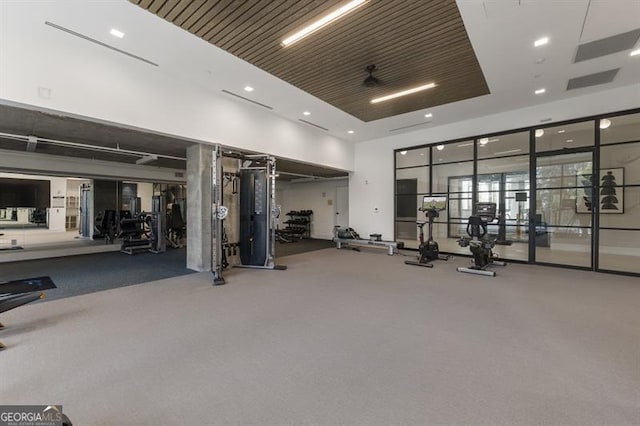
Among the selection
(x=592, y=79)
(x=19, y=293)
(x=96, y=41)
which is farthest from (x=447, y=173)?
(x=19, y=293)

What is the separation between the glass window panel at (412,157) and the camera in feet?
27.9

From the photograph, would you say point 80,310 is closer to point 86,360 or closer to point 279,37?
point 86,360

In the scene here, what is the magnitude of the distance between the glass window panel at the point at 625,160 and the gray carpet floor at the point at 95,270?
9.59 meters

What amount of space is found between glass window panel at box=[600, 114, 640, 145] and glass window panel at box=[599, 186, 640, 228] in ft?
3.51

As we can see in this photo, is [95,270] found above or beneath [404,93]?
beneath

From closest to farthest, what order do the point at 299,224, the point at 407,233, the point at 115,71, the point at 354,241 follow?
the point at 115,71, the point at 354,241, the point at 407,233, the point at 299,224

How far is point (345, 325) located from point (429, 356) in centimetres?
97

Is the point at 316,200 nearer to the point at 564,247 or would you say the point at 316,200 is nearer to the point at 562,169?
the point at 562,169

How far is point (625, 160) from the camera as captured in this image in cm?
563

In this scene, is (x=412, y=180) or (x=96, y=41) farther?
(x=412, y=180)

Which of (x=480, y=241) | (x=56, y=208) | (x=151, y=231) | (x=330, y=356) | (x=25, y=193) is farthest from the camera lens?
(x=56, y=208)

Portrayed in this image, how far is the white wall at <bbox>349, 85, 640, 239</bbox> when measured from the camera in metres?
5.78

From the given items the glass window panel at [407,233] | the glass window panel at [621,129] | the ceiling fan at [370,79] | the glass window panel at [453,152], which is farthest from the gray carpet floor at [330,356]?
the glass window panel at [407,233]

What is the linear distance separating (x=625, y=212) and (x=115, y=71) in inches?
412
